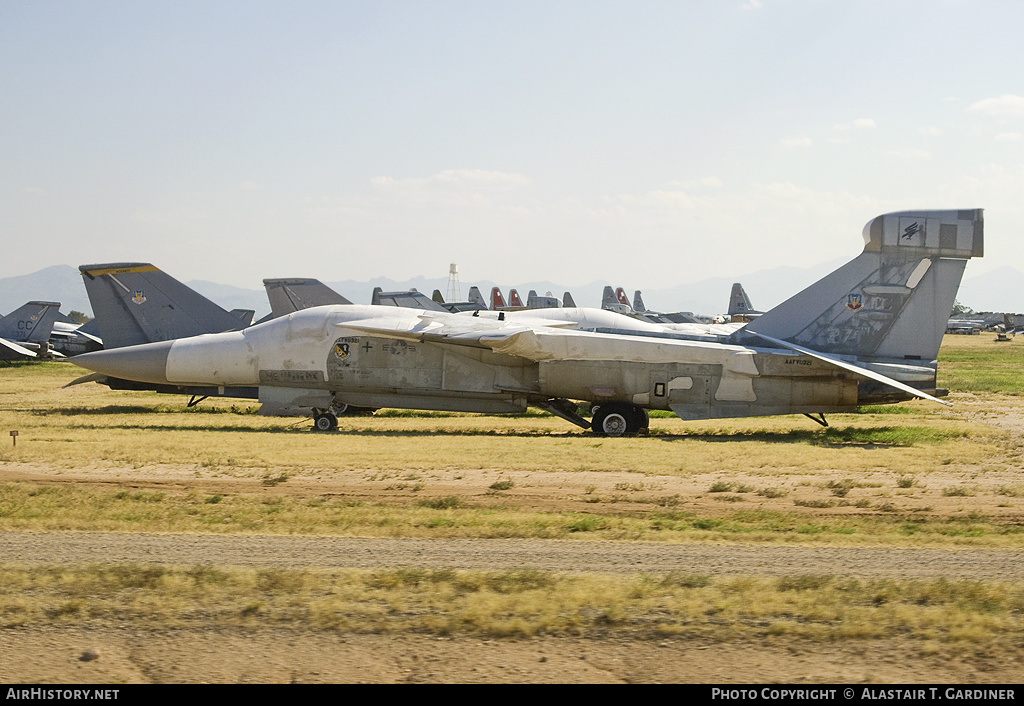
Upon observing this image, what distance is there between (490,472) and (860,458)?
22.6 feet

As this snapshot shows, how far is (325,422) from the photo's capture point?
20719 mm

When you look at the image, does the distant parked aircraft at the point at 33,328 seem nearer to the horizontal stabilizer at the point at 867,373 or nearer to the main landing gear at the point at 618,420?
the main landing gear at the point at 618,420

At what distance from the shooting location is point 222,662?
5.68 metres

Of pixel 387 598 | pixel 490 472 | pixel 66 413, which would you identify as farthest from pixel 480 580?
pixel 66 413

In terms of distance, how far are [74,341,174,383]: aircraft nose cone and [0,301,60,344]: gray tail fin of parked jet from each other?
2732 centimetres

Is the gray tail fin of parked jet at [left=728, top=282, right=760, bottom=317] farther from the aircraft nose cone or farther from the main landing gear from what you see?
the aircraft nose cone

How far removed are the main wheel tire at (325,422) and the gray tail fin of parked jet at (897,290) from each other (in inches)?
388

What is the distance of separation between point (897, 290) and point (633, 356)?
636 cm

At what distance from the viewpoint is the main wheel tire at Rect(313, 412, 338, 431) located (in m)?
20.6

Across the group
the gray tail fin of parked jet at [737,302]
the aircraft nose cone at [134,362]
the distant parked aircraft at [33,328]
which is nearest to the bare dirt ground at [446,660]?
the aircraft nose cone at [134,362]

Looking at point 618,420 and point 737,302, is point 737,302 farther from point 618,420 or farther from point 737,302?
point 618,420

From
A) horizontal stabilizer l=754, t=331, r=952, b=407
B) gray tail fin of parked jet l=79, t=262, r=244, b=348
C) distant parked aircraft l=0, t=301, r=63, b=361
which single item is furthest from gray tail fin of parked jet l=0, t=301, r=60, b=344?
horizontal stabilizer l=754, t=331, r=952, b=407

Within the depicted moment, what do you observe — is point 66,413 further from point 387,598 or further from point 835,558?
point 835,558

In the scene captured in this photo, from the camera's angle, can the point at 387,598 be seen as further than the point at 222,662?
Yes
